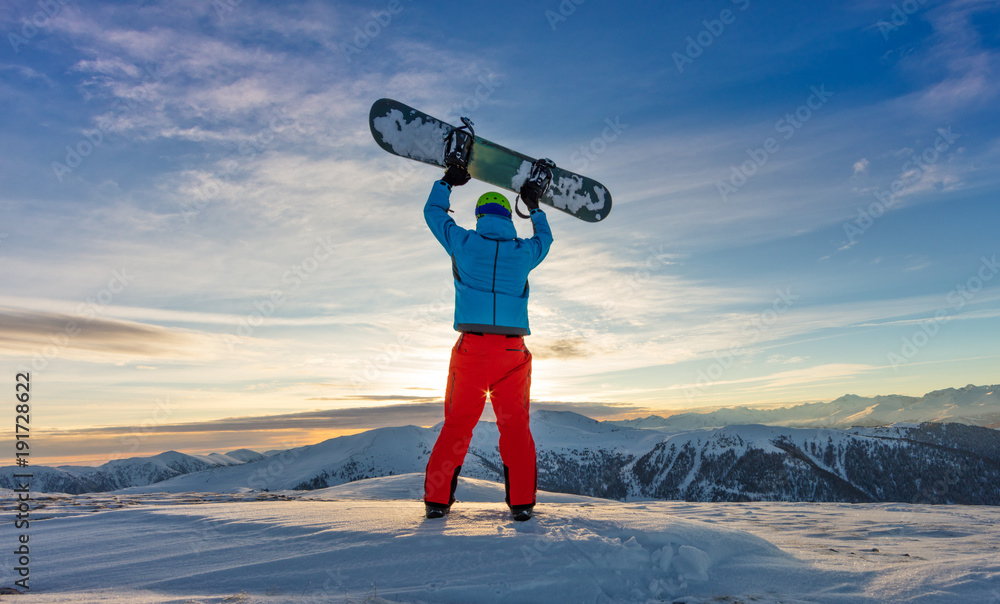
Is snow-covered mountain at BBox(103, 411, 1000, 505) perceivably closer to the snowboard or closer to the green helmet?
the snowboard

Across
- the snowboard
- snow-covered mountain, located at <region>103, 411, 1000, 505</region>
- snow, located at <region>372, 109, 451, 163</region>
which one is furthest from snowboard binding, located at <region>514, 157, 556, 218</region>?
snow-covered mountain, located at <region>103, 411, 1000, 505</region>

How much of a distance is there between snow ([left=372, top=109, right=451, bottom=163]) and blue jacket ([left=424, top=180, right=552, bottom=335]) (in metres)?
2.88

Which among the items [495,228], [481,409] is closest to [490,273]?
[495,228]

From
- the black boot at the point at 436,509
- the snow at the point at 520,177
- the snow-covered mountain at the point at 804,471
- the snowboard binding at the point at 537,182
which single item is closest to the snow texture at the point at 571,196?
the snow at the point at 520,177

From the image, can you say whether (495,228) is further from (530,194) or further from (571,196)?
(571,196)

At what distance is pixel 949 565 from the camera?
3.62 meters

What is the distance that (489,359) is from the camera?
4887 mm

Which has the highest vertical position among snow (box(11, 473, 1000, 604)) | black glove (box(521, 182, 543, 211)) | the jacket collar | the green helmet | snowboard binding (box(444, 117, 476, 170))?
snowboard binding (box(444, 117, 476, 170))

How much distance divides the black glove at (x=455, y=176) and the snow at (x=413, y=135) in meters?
1.87

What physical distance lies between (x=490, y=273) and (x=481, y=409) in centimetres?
145

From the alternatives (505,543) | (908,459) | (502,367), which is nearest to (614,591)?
(505,543)

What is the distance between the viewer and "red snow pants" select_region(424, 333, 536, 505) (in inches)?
192

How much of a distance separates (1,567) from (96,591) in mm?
1257

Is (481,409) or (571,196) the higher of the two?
(571,196)
